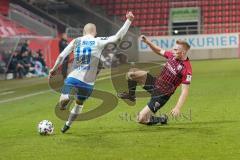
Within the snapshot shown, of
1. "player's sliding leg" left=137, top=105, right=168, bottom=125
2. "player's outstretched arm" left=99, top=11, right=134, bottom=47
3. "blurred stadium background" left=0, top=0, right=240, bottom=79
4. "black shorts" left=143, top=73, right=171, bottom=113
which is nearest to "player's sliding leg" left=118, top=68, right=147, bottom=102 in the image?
"black shorts" left=143, top=73, right=171, bottom=113

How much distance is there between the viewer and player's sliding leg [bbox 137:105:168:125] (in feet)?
34.4

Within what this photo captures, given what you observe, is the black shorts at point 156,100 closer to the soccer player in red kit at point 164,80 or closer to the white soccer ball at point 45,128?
the soccer player in red kit at point 164,80

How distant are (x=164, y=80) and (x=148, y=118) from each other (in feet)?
2.45

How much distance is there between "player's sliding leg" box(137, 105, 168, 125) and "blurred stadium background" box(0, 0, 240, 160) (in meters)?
0.13

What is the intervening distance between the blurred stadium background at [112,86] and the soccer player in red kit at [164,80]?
303 mm

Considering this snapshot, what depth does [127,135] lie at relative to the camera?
9531 mm

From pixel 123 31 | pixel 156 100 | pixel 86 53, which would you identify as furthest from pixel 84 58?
pixel 156 100

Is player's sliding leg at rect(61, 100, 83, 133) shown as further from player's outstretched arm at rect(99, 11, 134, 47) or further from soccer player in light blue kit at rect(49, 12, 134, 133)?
player's outstretched arm at rect(99, 11, 134, 47)

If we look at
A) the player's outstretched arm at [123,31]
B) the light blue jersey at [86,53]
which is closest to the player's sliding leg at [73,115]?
the light blue jersey at [86,53]

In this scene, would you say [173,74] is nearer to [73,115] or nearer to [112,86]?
[73,115]

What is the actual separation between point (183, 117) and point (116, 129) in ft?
6.18

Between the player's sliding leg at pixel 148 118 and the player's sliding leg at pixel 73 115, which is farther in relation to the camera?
the player's sliding leg at pixel 148 118

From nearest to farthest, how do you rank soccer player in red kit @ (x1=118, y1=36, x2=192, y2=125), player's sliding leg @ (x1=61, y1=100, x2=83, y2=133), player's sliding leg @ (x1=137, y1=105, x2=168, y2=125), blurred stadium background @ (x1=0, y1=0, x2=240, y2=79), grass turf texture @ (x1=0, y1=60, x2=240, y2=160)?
1. grass turf texture @ (x1=0, y1=60, x2=240, y2=160)
2. player's sliding leg @ (x1=61, y1=100, x2=83, y2=133)
3. soccer player in red kit @ (x1=118, y1=36, x2=192, y2=125)
4. player's sliding leg @ (x1=137, y1=105, x2=168, y2=125)
5. blurred stadium background @ (x1=0, y1=0, x2=240, y2=79)

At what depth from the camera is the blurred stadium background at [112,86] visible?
27.8 ft
